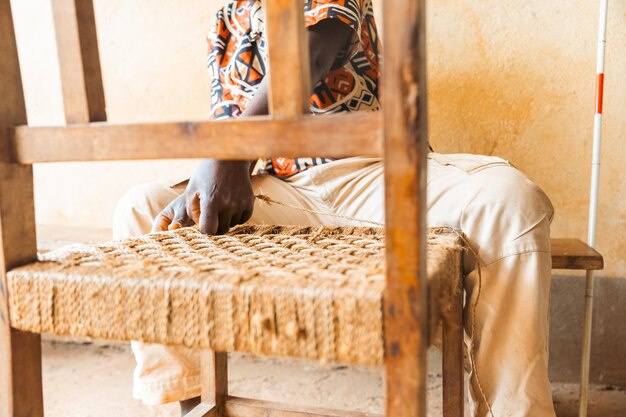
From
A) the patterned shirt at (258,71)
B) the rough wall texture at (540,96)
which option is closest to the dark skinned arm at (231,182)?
the patterned shirt at (258,71)

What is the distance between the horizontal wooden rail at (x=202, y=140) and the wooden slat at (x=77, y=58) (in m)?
0.03

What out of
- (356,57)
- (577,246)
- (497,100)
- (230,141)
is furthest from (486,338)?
(497,100)

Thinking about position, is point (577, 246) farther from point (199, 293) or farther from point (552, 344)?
point (199, 293)

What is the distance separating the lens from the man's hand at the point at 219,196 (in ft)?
3.15

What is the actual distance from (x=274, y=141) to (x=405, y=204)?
0.14m

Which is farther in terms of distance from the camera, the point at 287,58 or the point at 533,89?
the point at 533,89

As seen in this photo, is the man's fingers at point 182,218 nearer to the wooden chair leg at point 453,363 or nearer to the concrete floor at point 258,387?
the wooden chair leg at point 453,363

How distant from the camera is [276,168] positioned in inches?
52.2

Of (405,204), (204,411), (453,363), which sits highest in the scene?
(405,204)

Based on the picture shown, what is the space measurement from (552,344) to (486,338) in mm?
727

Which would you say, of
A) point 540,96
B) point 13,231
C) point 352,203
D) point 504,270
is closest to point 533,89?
point 540,96

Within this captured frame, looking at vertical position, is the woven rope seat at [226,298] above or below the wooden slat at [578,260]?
above

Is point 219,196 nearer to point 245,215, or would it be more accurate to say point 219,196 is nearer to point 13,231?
point 245,215

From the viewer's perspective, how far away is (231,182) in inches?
38.9
